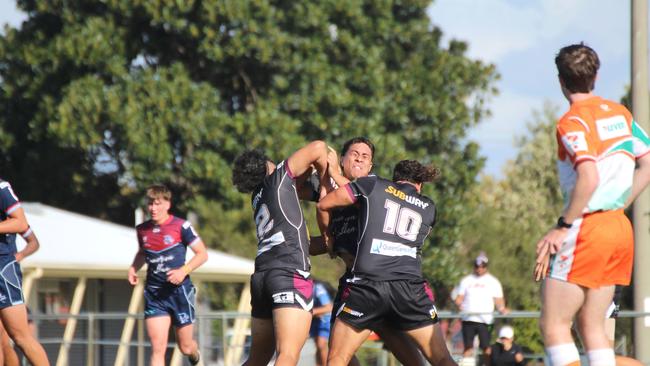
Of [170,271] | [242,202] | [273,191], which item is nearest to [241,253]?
[242,202]

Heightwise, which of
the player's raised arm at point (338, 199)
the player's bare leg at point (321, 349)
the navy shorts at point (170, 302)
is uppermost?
the player's raised arm at point (338, 199)

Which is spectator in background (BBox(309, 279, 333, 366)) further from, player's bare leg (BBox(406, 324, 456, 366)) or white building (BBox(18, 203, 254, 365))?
white building (BBox(18, 203, 254, 365))

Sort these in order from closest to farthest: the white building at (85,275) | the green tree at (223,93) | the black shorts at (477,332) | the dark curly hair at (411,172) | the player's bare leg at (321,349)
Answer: the dark curly hair at (411,172) → the player's bare leg at (321,349) → the black shorts at (477,332) → the white building at (85,275) → the green tree at (223,93)

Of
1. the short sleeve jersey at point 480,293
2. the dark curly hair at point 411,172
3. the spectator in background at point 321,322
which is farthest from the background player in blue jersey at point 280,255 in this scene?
the short sleeve jersey at point 480,293

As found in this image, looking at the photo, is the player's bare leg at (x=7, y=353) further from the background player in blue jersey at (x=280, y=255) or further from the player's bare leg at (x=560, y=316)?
the player's bare leg at (x=560, y=316)

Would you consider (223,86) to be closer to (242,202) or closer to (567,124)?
(242,202)

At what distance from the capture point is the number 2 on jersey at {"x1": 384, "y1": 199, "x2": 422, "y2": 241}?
8.18m

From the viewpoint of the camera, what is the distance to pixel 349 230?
865 cm

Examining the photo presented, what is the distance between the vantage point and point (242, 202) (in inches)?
1220

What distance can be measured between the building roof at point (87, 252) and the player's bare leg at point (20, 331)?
40.7ft

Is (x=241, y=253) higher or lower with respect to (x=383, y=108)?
lower

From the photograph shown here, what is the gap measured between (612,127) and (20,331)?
221 inches

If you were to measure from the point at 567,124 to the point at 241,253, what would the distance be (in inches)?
1097

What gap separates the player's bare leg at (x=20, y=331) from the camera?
31.9 feet
